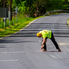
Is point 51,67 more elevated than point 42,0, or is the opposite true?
point 51,67

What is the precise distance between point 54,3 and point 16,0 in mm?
23091

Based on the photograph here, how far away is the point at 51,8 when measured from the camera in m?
86.1

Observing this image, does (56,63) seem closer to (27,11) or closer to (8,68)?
(8,68)

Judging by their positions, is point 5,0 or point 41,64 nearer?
point 41,64

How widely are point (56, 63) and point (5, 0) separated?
51.9 metres

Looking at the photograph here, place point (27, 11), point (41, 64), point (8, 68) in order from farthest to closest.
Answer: point (27, 11), point (41, 64), point (8, 68)

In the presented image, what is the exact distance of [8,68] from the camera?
1253 cm

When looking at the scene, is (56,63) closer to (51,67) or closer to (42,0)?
(51,67)

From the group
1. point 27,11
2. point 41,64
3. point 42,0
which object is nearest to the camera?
point 41,64

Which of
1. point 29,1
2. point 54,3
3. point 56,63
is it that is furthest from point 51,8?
point 56,63

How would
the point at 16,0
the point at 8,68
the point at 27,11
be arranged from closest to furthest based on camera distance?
the point at 8,68
the point at 16,0
the point at 27,11

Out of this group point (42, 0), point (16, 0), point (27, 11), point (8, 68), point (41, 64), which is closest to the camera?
point (8, 68)

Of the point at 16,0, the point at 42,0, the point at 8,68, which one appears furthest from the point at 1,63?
the point at 42,0

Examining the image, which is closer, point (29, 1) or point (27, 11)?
point (29, 1)
